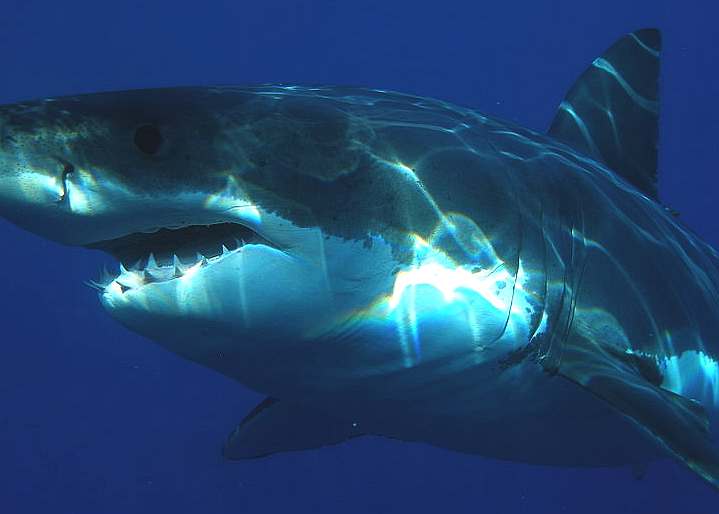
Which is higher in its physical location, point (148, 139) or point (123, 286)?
point (148, 139)

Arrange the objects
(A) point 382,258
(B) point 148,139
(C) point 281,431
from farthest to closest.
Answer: (C) point 281,431, (A) point 382,258, (B) point 148,139

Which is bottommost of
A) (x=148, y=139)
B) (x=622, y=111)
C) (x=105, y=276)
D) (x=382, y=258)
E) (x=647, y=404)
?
(x=647, y=404)

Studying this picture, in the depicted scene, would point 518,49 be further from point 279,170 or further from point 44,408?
point 279,170

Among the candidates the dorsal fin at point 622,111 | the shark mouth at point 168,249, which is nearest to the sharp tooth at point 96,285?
the shark mouth at point 168,249

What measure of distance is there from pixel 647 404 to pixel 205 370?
1777 cm

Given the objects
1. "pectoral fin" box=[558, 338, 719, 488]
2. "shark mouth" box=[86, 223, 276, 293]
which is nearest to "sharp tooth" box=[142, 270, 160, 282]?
"shark mouth" box=[86, 223, 276, 293]

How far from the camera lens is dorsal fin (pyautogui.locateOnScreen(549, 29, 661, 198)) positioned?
4.47 m

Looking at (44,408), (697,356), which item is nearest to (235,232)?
(697,356)

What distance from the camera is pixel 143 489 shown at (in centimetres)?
1592

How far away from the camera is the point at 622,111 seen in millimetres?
4492

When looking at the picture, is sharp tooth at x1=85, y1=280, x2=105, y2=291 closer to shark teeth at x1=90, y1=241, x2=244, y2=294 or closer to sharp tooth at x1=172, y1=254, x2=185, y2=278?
shark teeth at x1=90, y1=241, x2=244, y2=294

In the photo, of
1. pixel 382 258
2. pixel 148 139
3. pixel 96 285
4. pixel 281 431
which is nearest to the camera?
pixel 148 139

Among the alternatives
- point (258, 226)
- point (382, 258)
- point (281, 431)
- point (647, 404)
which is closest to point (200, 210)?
point (258, 226)

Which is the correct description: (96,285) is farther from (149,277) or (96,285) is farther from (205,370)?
(205,370)
